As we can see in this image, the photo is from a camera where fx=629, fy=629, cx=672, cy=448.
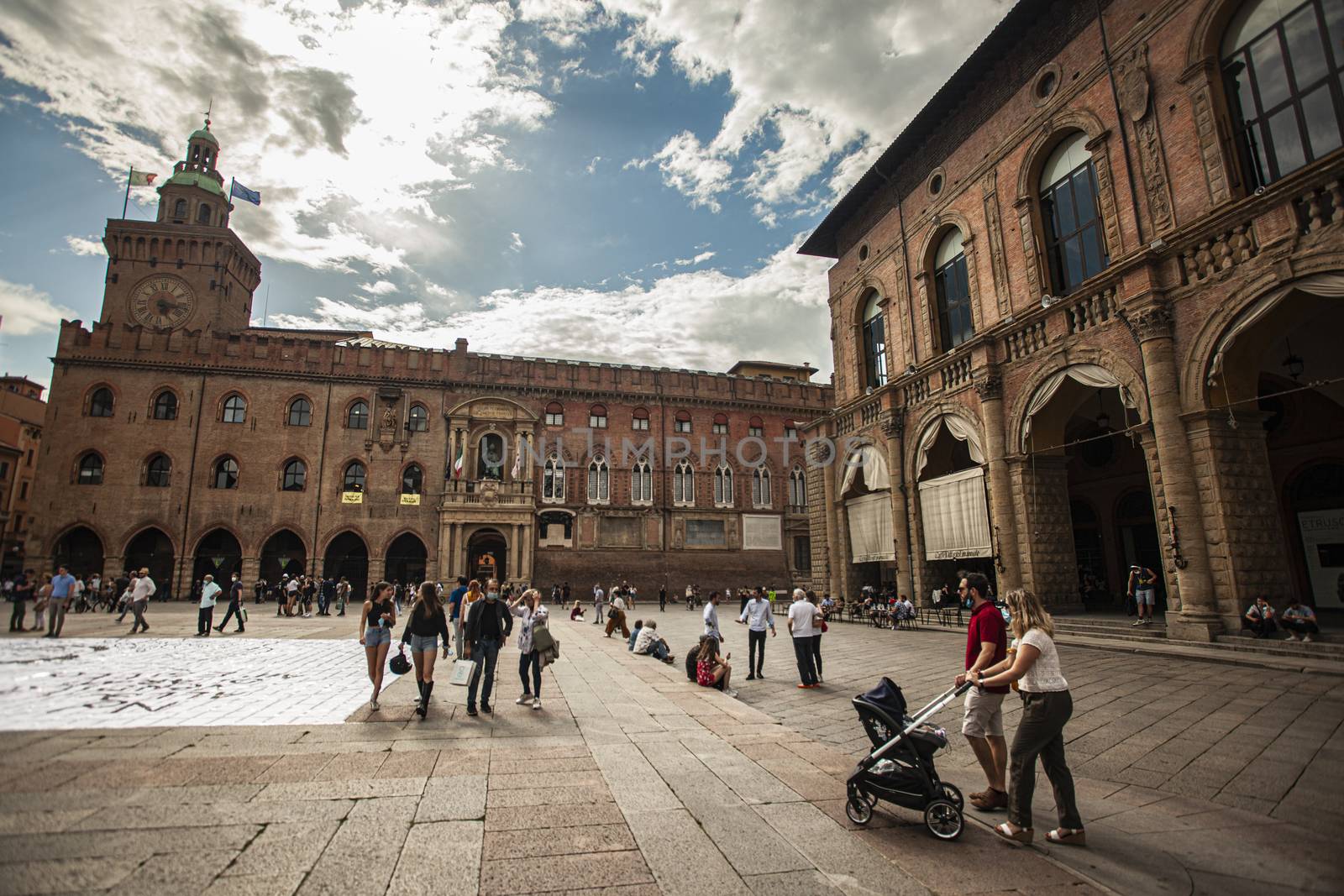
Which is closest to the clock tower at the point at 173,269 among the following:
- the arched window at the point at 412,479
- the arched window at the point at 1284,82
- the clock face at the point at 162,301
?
the clock face at the point at 162,301

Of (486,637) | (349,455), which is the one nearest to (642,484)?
(349,455)

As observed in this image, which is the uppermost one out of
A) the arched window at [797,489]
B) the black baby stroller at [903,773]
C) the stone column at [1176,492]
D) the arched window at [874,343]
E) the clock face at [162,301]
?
the clock face at [162,301]

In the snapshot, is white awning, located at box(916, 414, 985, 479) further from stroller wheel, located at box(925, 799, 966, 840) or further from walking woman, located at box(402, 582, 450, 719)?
walking woman, located at box(402, 582, 450, 719)

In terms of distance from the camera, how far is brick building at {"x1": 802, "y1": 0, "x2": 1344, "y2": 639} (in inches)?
408

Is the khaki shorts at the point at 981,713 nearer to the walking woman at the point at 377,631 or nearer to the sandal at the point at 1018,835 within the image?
the sandal at the point at 1018,835

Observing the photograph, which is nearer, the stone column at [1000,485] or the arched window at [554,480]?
the stone column at [1000,485]

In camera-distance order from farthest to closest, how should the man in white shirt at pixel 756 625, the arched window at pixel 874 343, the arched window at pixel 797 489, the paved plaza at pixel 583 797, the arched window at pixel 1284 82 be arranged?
the arched window at pixel 797 489 < the arched window at pixel 874 343 < the man in white shirt at pixel 756 625 < the arched window at pixel 1284 82 < the paved plaza at pixel 583 797

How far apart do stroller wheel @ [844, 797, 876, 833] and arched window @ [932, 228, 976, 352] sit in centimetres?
1562

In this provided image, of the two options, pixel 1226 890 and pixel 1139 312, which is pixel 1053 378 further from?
pixel 1226 890

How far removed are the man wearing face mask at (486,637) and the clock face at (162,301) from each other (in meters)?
36.1

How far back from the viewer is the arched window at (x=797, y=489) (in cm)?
3950

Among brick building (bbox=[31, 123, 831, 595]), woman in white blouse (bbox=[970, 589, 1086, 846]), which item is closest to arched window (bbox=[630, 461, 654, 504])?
brick building (bbox=[31, 123, 831, 595])

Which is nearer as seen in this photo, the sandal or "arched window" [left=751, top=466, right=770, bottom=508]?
the sandal

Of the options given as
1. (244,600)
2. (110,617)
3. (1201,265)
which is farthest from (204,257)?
(1201,265)
